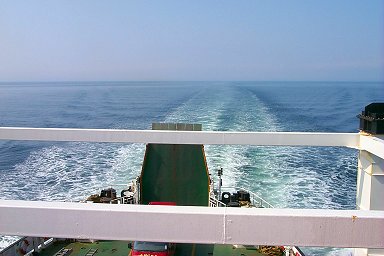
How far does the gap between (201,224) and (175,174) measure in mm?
9919

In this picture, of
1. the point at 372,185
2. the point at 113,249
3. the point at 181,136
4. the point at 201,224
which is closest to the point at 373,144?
the point at 372,185

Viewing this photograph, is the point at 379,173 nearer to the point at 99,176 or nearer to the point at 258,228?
the point at 258,228

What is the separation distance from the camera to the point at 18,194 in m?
20.3

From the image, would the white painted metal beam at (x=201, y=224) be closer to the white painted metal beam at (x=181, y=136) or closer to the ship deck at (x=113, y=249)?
the white painted metal beam at (x=181, y=136)

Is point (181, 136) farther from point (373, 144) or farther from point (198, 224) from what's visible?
point (198, 224)

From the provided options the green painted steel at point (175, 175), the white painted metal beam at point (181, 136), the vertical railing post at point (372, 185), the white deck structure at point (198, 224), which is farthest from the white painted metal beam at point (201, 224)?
the green painted steel at point (175, 175)

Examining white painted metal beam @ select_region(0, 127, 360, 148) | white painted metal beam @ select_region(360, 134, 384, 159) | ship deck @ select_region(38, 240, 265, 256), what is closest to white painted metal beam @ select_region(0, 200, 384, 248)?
white painted metal beam @ select_region(360, 134, 384, 159)

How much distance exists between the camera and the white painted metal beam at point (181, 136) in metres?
9.85

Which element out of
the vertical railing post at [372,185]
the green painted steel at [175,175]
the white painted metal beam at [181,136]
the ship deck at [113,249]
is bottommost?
the ship deck at [113,249]

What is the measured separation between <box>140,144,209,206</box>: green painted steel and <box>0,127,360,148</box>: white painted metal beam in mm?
3109

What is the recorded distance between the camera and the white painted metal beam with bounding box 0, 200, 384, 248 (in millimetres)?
3420

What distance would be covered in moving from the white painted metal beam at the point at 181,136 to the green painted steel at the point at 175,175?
122 inches

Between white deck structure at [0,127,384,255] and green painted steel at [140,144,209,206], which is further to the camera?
green painted steel at [140,144,209,206]

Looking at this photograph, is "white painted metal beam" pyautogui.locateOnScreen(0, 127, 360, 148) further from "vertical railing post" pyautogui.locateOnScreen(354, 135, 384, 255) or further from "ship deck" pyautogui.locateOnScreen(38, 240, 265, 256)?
"ship deck" pyautogui.locateOnScreen(38, 240, 265, 256)
